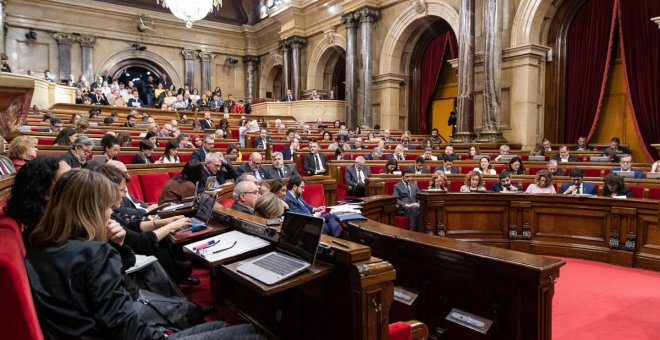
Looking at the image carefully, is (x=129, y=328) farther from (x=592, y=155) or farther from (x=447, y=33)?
(x=447, y=33)

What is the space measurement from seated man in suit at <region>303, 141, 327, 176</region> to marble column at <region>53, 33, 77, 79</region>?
11.9m

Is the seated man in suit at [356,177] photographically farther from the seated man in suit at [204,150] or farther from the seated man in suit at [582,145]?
the seated man in suit at [582,145]

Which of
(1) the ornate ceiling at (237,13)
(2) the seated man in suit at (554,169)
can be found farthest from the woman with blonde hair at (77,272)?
(1) the ornate ceiling at (237,13)

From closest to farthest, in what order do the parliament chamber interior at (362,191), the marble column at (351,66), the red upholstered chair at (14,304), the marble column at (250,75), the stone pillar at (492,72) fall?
the red upholstered chair at (14,304) < the parliament chamber interior at (362,191) < the stone pillar at (492,72) < the marble column at (351,66) < the marble column at (250,75)

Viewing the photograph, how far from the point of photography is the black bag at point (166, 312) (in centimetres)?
185

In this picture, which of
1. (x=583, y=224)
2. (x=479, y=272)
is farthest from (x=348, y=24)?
(x=479, y=272)

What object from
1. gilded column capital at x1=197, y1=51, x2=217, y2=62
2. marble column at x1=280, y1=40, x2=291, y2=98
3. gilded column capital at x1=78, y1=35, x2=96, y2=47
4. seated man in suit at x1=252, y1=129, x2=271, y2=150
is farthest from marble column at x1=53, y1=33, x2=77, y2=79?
seated man in suit at x1=252, y1=129, x2=271, y2=150

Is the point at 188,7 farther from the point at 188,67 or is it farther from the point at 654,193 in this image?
the point at 654,193

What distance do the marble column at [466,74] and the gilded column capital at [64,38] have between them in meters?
Answer: 12.9

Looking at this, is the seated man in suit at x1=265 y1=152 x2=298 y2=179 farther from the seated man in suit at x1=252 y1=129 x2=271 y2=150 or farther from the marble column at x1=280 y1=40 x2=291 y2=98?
the marble column at x1=280 y1=40 x2=291 y2=98

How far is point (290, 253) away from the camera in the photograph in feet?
5.86

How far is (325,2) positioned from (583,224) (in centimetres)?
1228

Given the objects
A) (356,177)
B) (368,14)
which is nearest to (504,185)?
(356,177)

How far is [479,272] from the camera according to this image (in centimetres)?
203
